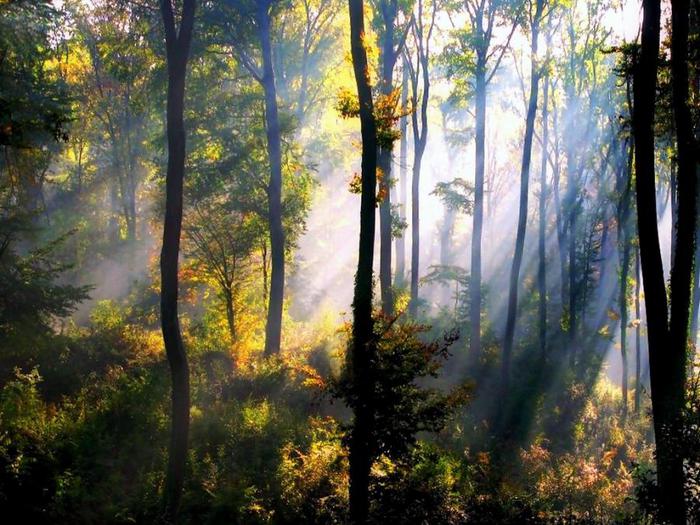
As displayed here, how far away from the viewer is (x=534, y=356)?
25047mm

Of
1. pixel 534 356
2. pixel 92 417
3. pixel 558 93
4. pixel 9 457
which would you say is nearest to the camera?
pixel 9 457

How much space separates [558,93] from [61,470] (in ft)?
97.8

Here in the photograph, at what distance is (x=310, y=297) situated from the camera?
30.0 m

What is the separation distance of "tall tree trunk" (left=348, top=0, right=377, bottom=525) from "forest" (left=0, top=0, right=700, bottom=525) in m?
0.04

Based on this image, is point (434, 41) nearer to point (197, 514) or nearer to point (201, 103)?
point (201, 103)

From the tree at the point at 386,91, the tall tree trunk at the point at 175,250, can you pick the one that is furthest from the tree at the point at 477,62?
the tall tree trunk at the point at 175,250

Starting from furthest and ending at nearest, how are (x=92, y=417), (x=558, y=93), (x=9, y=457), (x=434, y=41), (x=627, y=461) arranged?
(x=558, y=93) < (x=434, y=41) < (x=627, y=461) < (x=92, y=417) < (x=9, y=457)

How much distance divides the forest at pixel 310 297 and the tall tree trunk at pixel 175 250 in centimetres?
4

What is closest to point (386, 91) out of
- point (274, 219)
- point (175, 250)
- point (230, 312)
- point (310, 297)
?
point (274, 219)

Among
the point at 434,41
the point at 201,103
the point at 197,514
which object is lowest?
the point at 197,514

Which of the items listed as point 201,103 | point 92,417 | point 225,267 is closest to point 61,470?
point 92,417

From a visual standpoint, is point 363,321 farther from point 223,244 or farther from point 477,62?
point 477,62

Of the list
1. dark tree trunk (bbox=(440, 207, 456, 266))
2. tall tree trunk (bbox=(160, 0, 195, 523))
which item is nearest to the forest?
tall tree trunk (bbox=(160, 0, 195, 523))

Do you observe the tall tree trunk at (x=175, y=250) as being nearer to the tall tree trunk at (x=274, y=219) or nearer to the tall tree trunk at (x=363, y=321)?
the tall tree trunk at (x=363, y=321)
